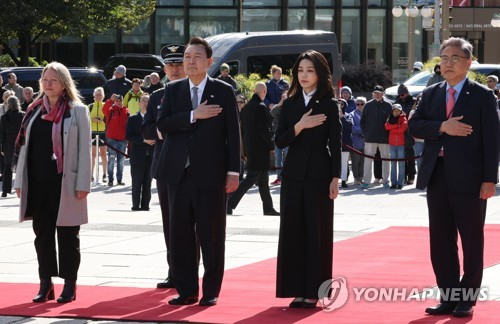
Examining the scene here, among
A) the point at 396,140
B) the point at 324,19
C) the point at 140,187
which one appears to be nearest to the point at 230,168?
the point at 140,187

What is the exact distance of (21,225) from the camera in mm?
15555

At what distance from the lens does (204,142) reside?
9.50m

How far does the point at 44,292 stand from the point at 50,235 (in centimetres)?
44

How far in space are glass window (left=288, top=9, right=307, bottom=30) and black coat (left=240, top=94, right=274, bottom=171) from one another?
3758 cm

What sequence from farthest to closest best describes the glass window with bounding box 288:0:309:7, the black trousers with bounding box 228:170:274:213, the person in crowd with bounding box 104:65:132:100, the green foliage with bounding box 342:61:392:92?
1. the glass window with bounding box 288:0:309:7
2. the green foliage with bounding box 342:61:392:92
3. the person in crowd with bounding box 104:65:132:100
4. the black trousers with bounding box 228:170:274:213

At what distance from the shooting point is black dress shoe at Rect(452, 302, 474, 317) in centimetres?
873

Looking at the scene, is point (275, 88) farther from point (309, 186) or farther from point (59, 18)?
point (309, 186)

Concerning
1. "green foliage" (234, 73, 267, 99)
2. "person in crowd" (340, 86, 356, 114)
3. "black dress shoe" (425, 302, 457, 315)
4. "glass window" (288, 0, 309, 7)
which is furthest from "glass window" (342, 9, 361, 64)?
"black dress shoe" (425, 302, 457, 315)

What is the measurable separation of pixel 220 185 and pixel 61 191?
1219mm

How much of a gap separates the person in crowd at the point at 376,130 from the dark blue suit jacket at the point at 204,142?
45.5ft

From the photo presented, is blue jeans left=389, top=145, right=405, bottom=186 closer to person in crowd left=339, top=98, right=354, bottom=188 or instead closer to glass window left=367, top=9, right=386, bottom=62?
person in crowd left=339, top=98, right=354, bottom=188

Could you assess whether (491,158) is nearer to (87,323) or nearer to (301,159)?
(301,159)

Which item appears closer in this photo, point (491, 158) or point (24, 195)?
point (491, 158)

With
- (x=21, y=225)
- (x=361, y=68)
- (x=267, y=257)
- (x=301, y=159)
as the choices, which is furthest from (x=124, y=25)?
(x=301, y=159)
